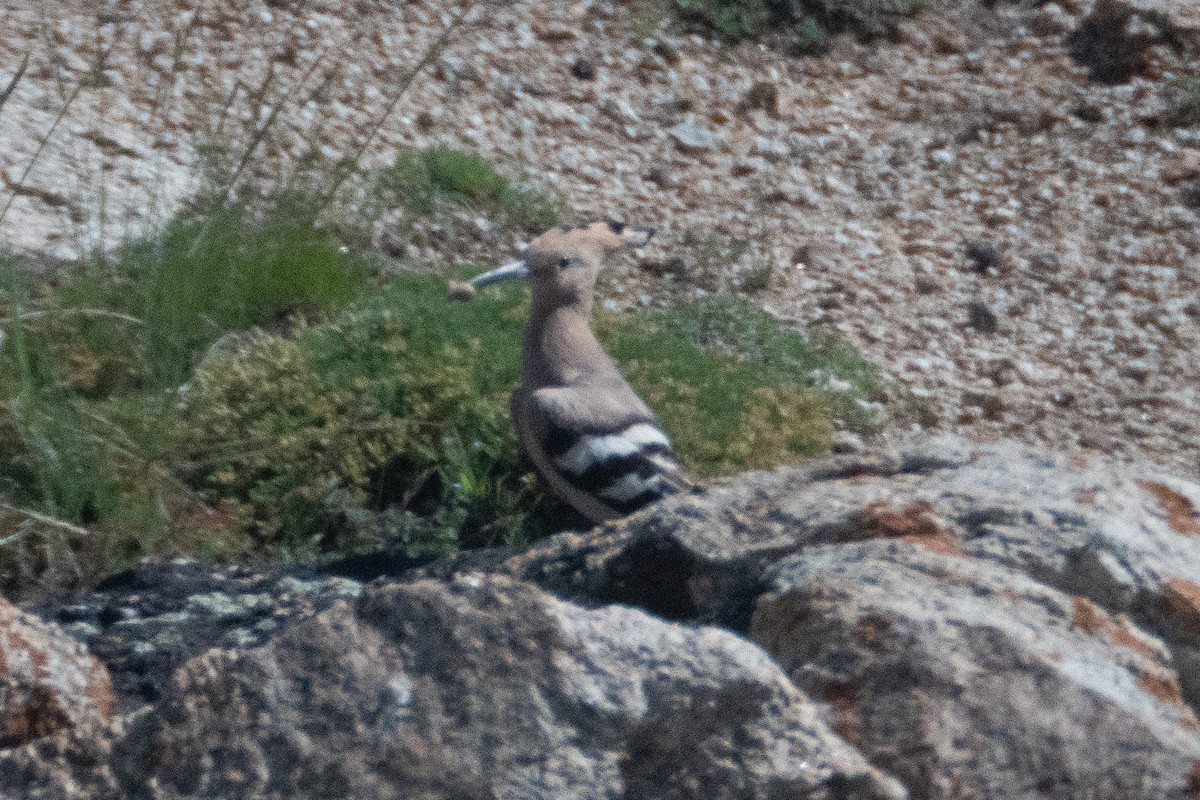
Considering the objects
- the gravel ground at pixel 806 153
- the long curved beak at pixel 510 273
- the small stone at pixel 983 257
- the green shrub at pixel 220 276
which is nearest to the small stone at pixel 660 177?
the gravel ground at pixel 806 153

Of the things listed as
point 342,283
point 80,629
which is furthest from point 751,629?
point 342,283

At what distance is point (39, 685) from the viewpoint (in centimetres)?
208

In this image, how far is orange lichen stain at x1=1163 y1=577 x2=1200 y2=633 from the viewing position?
2.16m

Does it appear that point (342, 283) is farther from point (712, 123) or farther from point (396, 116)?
point (712, 123)

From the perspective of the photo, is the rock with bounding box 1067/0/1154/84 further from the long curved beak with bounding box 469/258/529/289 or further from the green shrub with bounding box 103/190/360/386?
the green shrub with bounding box 103/190/360/386

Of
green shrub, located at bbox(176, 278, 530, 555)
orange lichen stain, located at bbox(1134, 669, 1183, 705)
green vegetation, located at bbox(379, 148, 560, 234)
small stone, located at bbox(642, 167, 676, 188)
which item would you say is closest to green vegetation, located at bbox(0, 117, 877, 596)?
green shrub, located at bbox(176, 278, 530, 555)

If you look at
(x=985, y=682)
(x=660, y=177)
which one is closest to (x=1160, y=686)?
(x=985, y=682)

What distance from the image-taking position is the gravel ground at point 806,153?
233 inches

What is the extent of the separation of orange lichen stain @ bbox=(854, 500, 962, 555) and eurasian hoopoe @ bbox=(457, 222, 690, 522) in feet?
5.93

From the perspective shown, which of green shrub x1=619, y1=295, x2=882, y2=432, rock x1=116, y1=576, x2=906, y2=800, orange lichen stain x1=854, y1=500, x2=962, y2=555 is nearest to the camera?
rock x1=116, y1=576, x2=906, y2=800

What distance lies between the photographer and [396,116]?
7.14m

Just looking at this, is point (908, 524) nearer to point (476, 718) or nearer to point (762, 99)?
point (476, 718)

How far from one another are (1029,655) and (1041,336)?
470 centimetres

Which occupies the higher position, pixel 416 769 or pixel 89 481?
pixel 416 769
